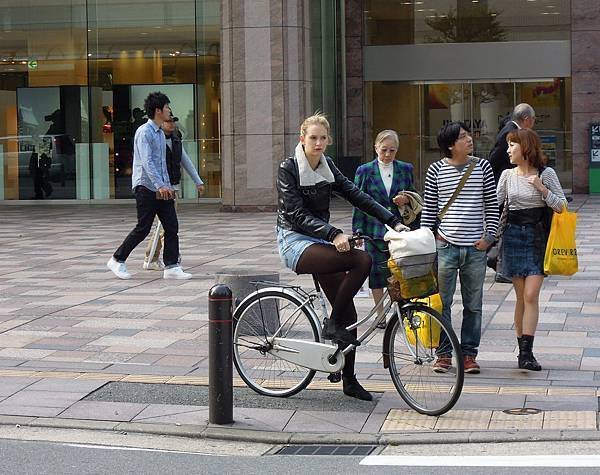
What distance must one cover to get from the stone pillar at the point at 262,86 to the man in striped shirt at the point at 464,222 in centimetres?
1418

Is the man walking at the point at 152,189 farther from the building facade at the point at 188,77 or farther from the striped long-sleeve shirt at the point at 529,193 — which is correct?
the building facade at the point at 188,77

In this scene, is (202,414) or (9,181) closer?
(202,414)

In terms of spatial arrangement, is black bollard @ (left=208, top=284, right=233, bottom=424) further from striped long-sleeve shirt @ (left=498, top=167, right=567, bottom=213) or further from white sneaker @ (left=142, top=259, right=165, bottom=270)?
white sneaker @ (left=142, top=259, right=165, bottom=270)

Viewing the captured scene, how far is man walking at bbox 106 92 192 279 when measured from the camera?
12750 mm

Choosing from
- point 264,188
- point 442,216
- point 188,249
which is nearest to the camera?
point 442,216

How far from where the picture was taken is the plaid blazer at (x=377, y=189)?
946cm

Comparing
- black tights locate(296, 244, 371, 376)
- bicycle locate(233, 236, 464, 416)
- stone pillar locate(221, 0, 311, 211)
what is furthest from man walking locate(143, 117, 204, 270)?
stone pillar locate(221, 0, 311, 211)

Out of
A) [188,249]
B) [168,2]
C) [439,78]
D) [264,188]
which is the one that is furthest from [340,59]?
[188,249]

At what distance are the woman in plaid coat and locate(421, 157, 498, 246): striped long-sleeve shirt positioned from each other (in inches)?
59.3

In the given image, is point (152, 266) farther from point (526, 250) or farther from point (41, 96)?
point (41, 96)

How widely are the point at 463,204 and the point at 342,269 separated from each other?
3.86 ft

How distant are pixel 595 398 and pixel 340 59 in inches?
859

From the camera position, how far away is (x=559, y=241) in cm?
783

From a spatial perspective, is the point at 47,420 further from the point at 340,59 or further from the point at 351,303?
the point at 340,59
